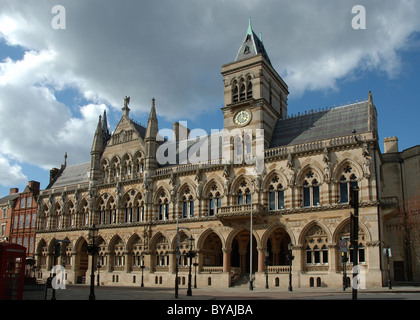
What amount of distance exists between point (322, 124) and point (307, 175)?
7008 millimetres

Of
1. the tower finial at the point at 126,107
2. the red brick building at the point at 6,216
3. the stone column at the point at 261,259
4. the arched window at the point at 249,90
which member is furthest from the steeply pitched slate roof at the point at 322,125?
the red brick building at the point at 6,216

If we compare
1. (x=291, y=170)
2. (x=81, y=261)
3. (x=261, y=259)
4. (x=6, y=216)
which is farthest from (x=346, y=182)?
(x=6, y=216)

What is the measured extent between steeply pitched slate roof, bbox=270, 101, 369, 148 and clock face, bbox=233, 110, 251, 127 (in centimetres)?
349

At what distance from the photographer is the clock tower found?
1831 inches

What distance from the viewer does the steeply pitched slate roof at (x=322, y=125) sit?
139 ft

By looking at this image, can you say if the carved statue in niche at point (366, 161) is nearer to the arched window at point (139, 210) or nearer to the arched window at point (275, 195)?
the arched window at point (275, 195)

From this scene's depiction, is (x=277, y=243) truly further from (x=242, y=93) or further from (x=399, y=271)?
(x=242, y=93)

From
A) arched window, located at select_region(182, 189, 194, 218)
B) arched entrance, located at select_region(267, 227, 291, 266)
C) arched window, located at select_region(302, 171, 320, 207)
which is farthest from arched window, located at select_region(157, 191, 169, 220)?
arched window, located at select_region(302, 171, 320, 207)

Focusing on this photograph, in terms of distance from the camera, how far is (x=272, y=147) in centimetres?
4588

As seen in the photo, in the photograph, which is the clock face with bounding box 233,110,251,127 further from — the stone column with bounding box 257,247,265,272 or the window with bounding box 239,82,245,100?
the stone column with bounding box 257,247,265,272

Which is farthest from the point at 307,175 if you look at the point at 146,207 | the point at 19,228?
the point at 19,228

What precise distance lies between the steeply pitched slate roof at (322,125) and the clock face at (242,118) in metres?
3.49

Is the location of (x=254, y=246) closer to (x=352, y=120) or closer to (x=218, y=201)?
(x=218, y=201)

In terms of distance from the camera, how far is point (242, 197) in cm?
Result: 4419
